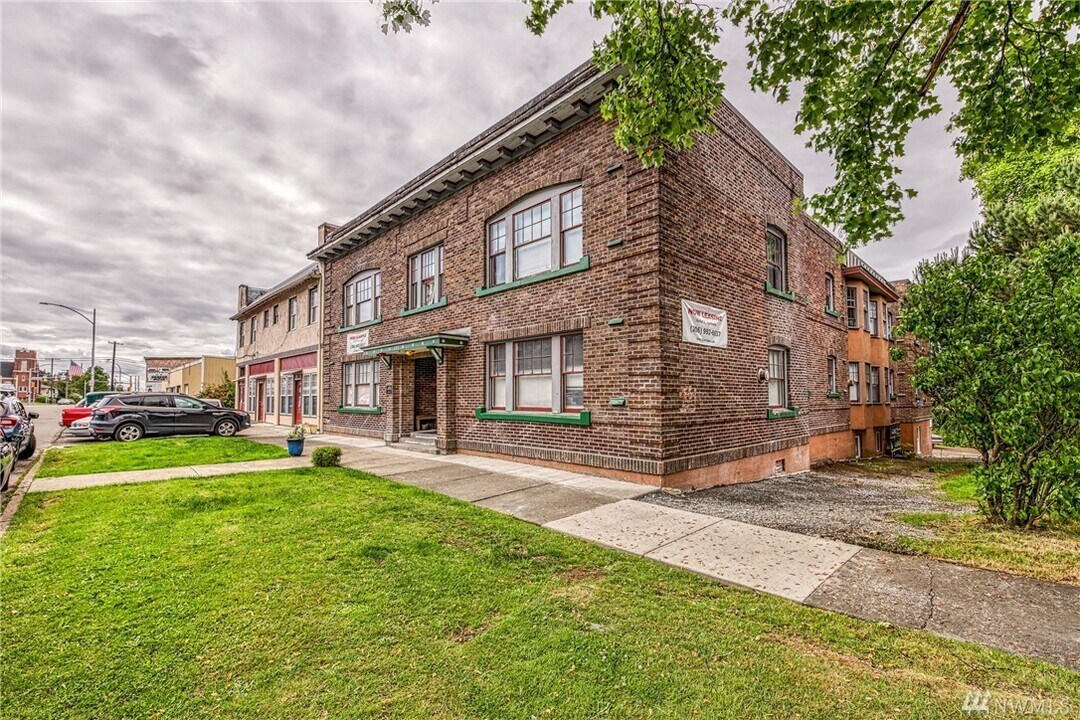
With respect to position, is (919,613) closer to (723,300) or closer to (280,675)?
(280,675)

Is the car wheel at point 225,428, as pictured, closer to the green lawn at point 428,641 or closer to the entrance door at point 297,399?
the entrance door at point 297,399

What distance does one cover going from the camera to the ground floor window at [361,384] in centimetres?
1693

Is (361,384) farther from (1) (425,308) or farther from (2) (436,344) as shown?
(2) (436,344)

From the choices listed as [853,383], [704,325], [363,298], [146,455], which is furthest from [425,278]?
[853,383]

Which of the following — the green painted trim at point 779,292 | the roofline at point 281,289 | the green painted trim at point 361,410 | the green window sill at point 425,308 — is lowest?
the green painted trim at point 361,410

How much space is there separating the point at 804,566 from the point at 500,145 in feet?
34.3

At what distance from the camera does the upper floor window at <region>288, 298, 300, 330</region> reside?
2287 cm

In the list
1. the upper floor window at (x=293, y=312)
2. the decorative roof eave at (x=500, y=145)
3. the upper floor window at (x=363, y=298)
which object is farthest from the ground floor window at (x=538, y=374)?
the upper floor window at (x=293, y=312)

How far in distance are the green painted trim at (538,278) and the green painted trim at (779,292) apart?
18.1 feet

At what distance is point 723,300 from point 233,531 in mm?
9828

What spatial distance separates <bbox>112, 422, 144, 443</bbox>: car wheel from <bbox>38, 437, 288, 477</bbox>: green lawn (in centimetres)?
186

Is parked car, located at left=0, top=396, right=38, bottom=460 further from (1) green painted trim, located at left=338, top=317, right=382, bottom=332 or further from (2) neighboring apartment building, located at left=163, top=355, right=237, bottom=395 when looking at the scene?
(2) neighboring apartment building, located at left=163, top=355, right=237, bottom=395

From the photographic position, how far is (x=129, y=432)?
16375 millimetres

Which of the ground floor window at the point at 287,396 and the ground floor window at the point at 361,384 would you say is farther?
the ground floor window at the point at 287,396
